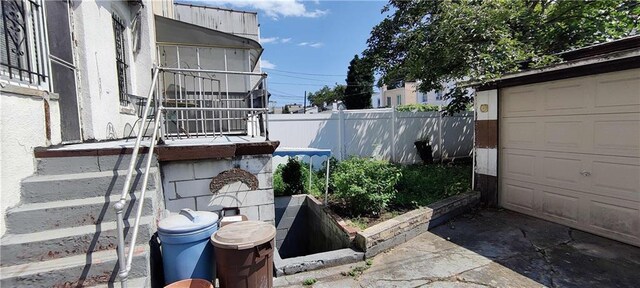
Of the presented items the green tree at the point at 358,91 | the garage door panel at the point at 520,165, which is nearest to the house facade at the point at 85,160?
the garage door panel at the point at 520,165

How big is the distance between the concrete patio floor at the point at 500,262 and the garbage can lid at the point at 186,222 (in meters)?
1.19

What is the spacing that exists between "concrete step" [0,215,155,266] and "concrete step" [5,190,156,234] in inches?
2.1

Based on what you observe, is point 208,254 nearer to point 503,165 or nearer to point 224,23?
point 503,165

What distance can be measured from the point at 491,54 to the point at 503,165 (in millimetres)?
2179

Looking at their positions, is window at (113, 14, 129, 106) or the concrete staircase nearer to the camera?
the concrete staircase

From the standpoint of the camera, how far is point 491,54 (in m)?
5.86

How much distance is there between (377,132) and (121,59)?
265 inches

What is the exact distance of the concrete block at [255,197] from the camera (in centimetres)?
384

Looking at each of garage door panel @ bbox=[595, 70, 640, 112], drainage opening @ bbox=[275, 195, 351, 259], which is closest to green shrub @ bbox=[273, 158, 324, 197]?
drainage opening @ bbox=[275, 195, 351, 259]

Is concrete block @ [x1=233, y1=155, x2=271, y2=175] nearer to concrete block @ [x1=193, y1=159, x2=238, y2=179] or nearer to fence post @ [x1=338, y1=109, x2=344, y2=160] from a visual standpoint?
Result: concrete block @ [x1=193, y1=159, x2=238, y2=179]

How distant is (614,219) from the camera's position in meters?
4.20

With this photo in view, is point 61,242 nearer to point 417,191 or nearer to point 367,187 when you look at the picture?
point 367,187

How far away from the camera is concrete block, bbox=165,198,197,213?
140 inches

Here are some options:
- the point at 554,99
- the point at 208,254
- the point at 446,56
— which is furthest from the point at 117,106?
the point at 554,99
